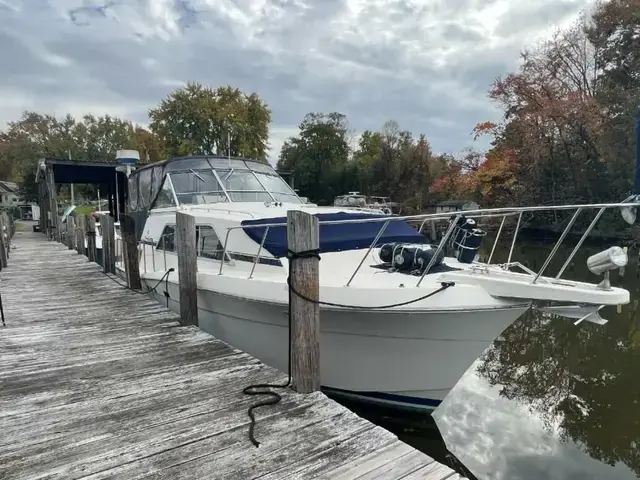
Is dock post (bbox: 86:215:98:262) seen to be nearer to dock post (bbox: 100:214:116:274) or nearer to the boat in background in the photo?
dock post (bbox: 100:214:116:274)

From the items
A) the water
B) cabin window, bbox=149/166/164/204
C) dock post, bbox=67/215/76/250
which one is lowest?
the water

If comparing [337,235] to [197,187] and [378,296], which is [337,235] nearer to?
[378,296]

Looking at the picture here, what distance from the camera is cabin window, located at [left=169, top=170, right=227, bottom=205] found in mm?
6934

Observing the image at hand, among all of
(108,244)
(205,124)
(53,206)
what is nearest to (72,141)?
(205,124)

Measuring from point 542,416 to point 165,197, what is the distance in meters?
6.04

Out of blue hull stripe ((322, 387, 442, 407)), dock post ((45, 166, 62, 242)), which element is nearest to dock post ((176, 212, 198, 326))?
blue hull stripe ((322, 387, 442, 407))

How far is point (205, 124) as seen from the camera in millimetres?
33688

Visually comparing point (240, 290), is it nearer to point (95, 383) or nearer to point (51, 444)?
point (95, 383)

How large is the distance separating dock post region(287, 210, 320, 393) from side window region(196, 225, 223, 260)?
8.28 ft

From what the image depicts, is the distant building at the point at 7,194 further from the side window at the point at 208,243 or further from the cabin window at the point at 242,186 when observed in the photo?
the side window at the point at 208,243

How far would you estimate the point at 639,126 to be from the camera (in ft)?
11.8

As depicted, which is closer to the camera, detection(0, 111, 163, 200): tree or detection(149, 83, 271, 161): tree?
detection(149, 83, 271, 161): tree

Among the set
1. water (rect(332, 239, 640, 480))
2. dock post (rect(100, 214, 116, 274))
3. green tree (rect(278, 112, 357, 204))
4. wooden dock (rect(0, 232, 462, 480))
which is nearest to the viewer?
wooden dock (rect(0, 232, 462, 480))

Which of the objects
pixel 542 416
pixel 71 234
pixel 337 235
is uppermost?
pixel 337 235
